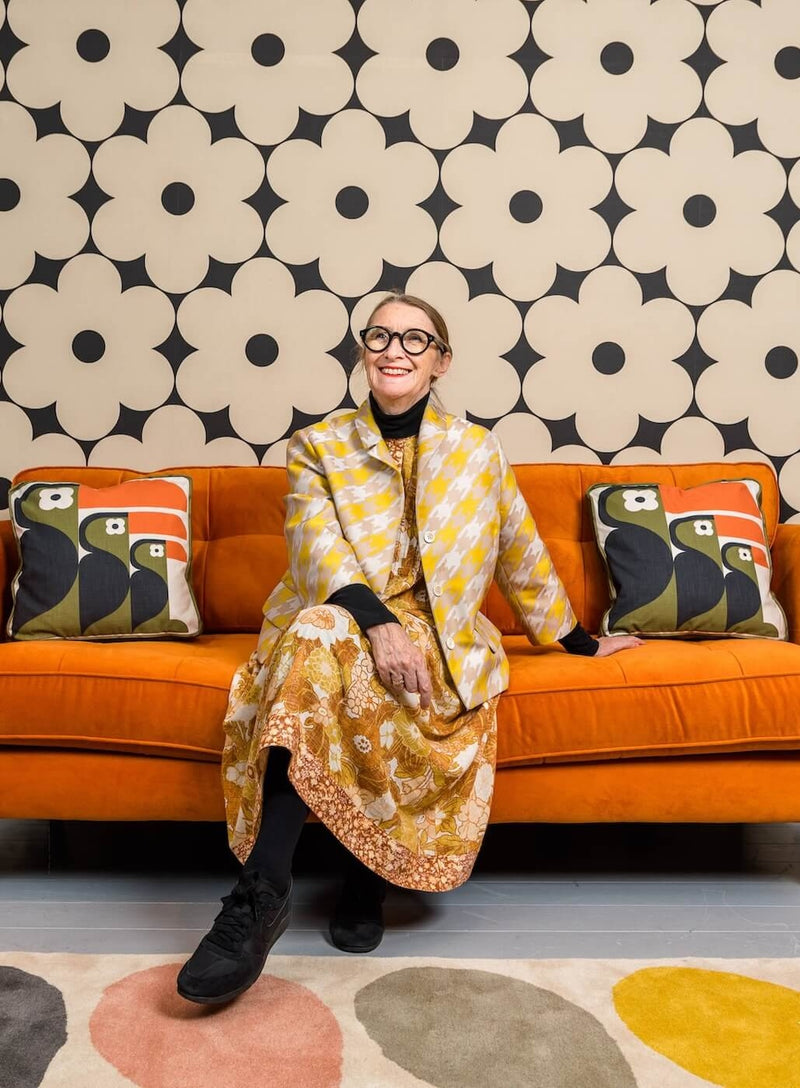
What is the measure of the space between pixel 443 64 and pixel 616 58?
0.54 m

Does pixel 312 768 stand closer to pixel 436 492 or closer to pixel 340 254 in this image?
pixel 436 492

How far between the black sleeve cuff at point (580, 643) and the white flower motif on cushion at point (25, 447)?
65.5 inches

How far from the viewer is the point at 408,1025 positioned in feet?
4.84

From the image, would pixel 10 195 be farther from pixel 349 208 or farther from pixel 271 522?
pixel 271 522

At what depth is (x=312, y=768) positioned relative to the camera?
1675 mm

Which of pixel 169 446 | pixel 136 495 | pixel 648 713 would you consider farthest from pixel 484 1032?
pixel 169 446

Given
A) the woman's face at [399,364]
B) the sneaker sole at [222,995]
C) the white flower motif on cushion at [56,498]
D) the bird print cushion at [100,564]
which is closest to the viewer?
the sneaker sole at [222,995]

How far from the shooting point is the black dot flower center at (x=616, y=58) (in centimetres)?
302

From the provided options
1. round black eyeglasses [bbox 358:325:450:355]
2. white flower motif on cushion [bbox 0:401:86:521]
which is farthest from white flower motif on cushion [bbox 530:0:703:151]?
white flower motif on cushion [bbox 0:401:86:521]

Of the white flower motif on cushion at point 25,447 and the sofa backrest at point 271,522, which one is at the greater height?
the white flower motif on cushion at point 25,447

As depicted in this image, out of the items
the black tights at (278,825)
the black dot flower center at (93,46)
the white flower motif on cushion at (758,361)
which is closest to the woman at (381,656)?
the black tights at (278,825)

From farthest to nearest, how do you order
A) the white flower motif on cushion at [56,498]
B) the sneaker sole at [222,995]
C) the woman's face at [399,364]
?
the white flower motif on cushion at [56,498] → the woman's face at [399,364] → the sneaker sole at [222,995]

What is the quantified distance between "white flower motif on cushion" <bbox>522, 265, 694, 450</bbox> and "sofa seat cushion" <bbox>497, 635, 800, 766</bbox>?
1.23 metres

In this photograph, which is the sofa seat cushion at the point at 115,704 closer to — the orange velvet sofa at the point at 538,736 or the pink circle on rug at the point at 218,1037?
the orange velvet sofa at the point at 538,736
